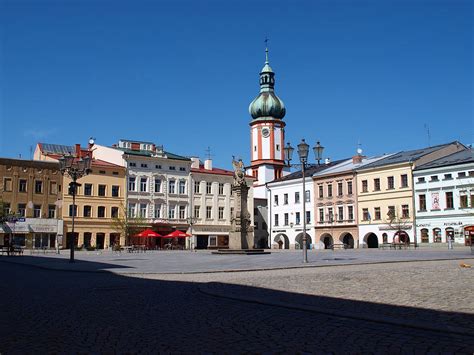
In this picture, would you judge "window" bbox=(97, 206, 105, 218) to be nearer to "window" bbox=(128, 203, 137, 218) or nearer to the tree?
the tree

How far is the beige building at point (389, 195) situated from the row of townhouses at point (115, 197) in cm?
2044

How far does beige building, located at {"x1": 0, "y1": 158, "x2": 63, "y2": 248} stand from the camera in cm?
6347

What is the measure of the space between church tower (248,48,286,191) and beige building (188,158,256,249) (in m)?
12.8

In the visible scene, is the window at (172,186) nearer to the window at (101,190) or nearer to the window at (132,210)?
the window at (132,210)

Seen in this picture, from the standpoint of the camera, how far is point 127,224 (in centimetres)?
6825

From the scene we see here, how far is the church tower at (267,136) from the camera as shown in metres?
93.6

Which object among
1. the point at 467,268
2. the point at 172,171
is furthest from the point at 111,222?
the point at 467,268

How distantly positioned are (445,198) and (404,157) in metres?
9.55

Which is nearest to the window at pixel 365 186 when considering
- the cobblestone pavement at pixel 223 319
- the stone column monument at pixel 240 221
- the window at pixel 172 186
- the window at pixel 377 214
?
the window at pixel 377 214

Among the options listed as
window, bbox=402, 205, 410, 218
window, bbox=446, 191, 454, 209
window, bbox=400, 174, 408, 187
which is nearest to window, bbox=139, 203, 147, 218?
window, bbox=402, 205, 410, 218

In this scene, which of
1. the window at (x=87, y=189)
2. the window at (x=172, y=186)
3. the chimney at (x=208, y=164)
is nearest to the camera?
the window at (x=87, y=189)

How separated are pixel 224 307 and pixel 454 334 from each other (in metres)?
4.39

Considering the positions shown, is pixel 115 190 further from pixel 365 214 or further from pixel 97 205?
pixel 365 214

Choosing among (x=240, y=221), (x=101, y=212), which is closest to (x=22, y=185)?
(x=101, y=212)
